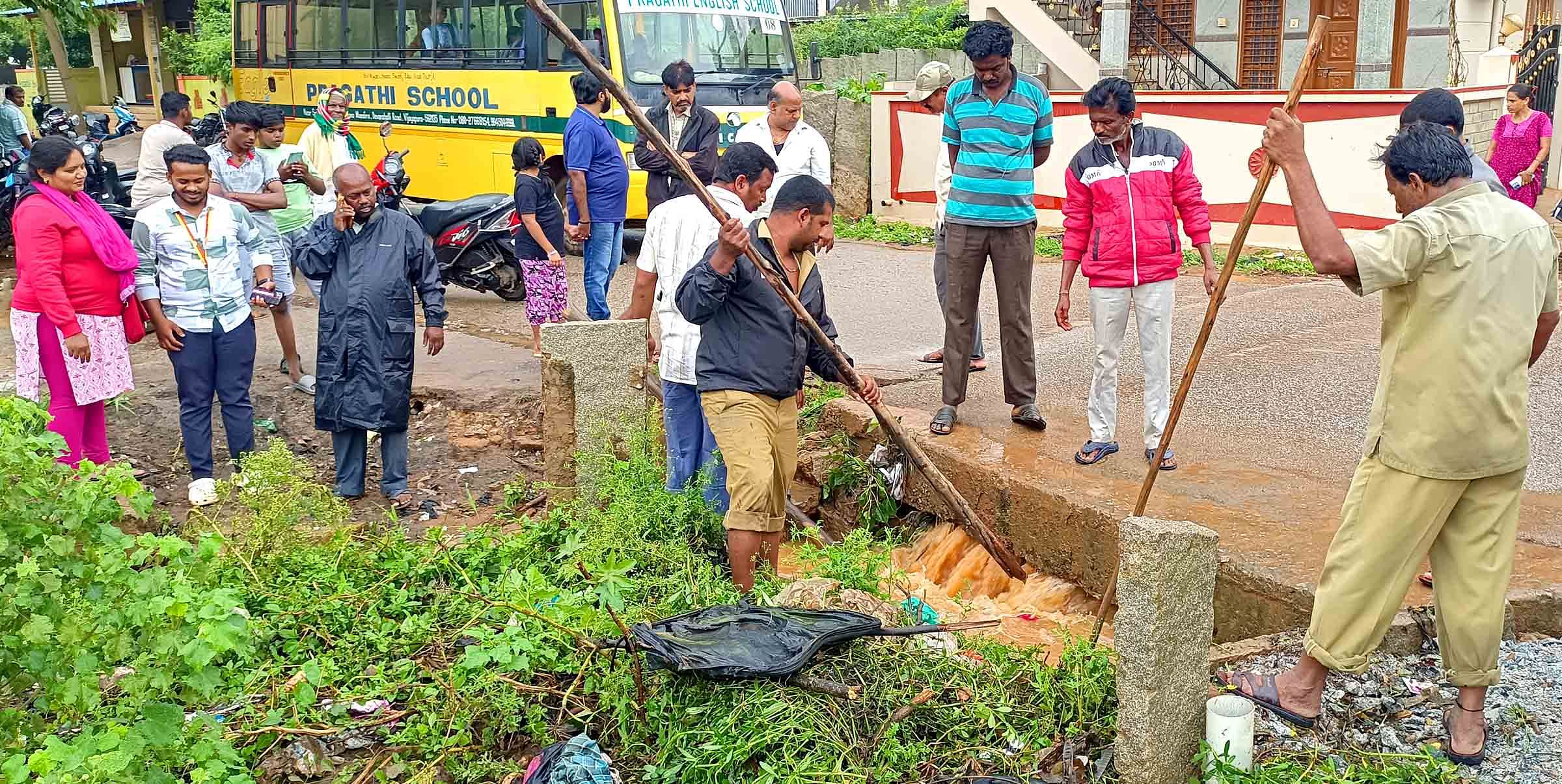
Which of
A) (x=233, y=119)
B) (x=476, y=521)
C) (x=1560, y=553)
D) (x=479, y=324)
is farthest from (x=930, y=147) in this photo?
(x=1560, y=553)

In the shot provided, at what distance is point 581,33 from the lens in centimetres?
1216

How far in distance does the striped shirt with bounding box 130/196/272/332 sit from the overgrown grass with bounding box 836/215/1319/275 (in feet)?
21.8

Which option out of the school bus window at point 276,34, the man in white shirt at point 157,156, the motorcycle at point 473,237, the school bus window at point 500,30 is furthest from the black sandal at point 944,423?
the school bus window at point 276,34

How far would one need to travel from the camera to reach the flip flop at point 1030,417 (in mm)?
6324

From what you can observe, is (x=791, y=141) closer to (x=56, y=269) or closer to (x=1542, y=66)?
(x=56, y=269)

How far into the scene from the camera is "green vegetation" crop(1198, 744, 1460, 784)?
3348 mm

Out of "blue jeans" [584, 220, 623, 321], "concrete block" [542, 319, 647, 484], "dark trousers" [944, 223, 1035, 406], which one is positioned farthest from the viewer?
"blue jeans" [584, 220, 623, 321]

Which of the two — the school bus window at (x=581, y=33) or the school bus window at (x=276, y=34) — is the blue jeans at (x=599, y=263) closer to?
the school bus window at (x=581, y=33)

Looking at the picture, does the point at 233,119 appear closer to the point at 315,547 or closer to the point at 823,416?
the point at 315,547

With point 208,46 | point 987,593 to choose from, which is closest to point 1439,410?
point 987,593

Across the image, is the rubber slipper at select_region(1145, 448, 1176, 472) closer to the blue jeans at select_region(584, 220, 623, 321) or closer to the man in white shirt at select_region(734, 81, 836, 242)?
the man in white shirt at select_region(734, 81, 836, 242)

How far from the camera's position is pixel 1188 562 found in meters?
3.27

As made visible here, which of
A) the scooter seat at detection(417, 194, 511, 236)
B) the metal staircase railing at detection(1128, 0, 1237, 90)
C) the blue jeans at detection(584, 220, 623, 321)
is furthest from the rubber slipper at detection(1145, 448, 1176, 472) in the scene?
the metal staircase railing at detection(1128, 0, 1237, 90)

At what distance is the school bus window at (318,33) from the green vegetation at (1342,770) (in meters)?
14.2
